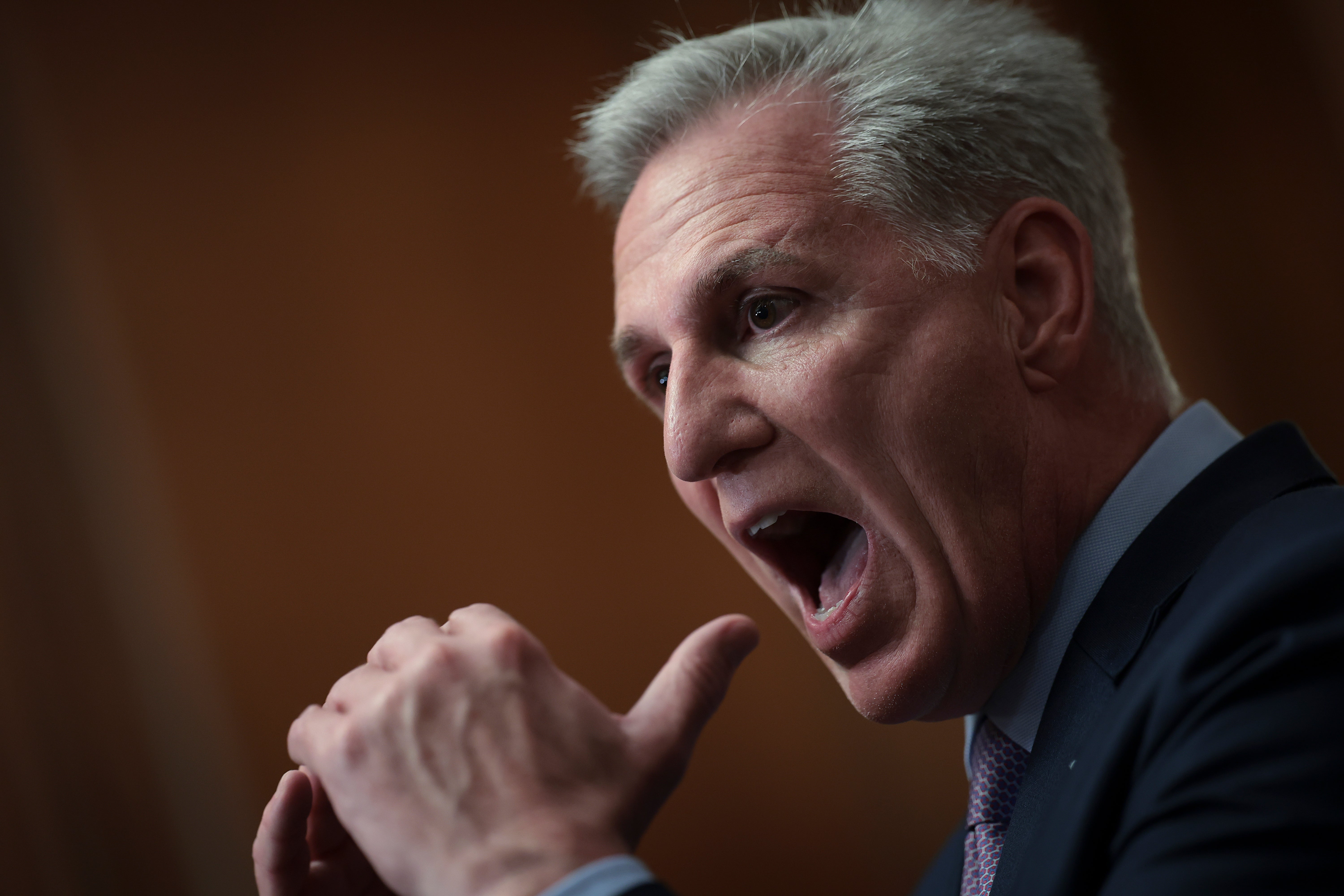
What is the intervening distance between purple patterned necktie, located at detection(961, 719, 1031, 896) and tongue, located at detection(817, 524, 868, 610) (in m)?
0.23

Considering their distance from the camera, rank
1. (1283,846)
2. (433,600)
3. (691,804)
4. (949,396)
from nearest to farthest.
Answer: (1283,846), (949,396), (433,600), (691,804)

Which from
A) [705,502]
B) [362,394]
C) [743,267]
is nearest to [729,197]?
[743,267]

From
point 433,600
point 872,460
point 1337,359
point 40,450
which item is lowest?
point 1337,359

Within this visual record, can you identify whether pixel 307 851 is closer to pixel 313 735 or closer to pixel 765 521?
pixel 313 735

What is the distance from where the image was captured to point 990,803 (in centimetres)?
104

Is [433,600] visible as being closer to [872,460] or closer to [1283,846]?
[872,460]

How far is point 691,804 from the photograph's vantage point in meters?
2.38

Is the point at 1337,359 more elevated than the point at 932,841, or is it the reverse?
the point at 1337,359

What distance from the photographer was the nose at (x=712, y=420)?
1061 millimetres

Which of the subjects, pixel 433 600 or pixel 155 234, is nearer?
pixel 155 234

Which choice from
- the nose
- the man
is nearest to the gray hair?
the man

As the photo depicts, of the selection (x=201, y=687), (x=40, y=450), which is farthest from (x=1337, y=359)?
(x=40, y=450)

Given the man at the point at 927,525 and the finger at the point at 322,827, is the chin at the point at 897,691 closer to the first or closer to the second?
the man at the point at 927,525

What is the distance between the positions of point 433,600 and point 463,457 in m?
0.36
